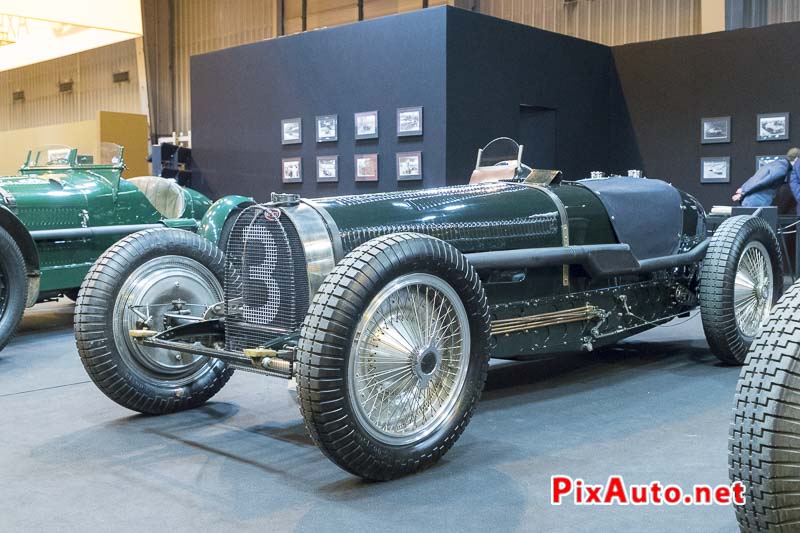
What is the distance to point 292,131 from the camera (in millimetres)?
11703

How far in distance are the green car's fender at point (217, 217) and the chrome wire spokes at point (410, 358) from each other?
4029mm

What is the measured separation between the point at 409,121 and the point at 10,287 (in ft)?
17.4

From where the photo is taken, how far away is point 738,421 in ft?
6.95

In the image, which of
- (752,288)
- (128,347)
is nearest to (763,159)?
(752,288)

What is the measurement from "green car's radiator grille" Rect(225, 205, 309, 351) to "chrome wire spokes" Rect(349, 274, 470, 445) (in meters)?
0.56

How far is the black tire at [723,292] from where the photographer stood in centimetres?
520

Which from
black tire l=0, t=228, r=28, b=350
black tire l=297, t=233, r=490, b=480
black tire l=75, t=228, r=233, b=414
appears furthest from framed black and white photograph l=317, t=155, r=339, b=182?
black tire l=297, t=233, r=490, b=480

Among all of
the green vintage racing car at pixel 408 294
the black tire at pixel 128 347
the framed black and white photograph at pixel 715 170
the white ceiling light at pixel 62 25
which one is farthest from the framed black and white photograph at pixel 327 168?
the black tire at pixel 128 347

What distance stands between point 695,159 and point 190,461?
31.6 feet

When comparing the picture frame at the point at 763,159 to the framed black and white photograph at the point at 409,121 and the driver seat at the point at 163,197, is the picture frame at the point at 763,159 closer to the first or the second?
the framed black and white photograph at the point at 409,121

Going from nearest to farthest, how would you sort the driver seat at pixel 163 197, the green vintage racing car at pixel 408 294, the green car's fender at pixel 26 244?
the green vintage racing car at pixel 408 294 < the green car's fender at pixel 26 244 < the driver seat at pixel 163 197

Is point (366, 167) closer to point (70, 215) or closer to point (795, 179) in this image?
point (70, 215)

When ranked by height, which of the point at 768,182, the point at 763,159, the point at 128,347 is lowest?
the point at 128,347

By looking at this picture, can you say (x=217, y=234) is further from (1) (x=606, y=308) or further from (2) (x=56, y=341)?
(1) (x=606, y=308)
